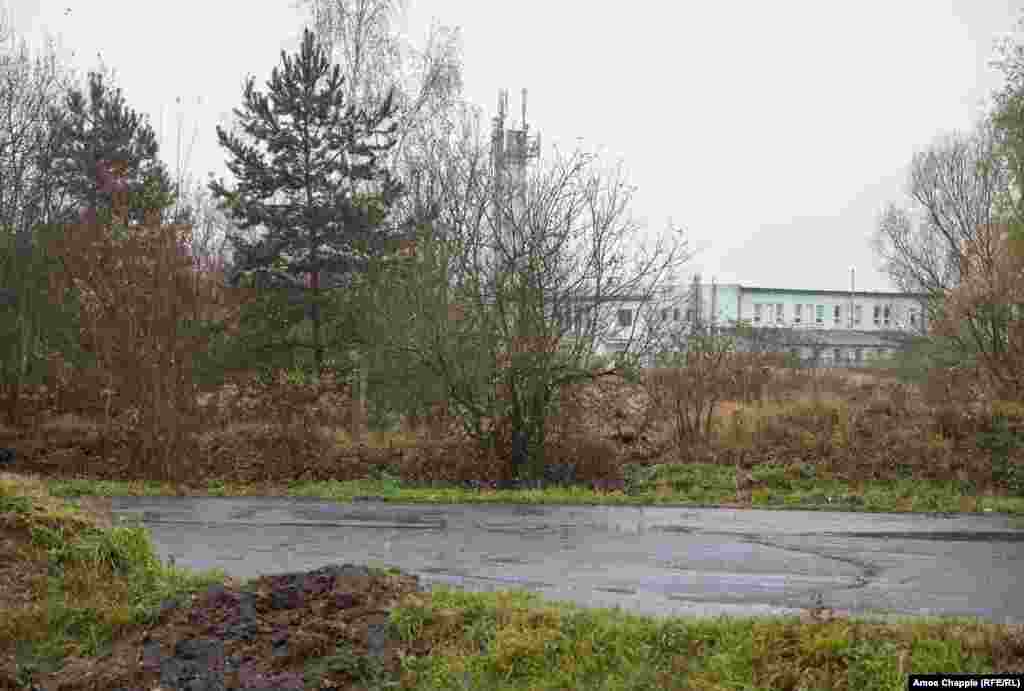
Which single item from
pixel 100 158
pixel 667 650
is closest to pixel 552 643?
pixel 667 650

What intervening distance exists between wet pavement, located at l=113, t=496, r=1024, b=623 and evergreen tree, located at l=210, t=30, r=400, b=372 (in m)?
14.5

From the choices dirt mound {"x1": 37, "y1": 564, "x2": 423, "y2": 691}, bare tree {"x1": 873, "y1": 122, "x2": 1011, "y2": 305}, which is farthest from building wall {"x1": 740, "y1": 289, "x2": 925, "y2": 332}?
dirt mound {"x1": 37, "y1": 564, "x2": 423, "y2": 691}

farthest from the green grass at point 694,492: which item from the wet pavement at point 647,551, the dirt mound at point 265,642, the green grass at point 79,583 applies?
the dirt mound at point 265,642

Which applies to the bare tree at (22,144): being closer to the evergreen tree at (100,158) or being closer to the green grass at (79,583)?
the evergreen tree at (100,158)

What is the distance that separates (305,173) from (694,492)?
1722cm

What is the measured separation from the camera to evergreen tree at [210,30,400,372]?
1176 inches

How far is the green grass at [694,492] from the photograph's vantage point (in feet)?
52.6

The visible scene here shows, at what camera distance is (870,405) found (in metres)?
20.8

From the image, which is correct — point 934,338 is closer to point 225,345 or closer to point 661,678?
point 225,345

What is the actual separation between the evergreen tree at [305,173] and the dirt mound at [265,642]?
22234mm

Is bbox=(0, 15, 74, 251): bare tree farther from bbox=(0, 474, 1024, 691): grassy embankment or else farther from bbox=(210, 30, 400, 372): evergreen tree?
bbox=(0, 474, 1024, 691): grassy embankment

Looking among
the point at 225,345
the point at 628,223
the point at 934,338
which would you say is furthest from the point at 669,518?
the point at 934,338

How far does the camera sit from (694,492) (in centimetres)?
1775

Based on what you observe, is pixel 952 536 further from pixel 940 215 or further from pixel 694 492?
pixel 940 215
